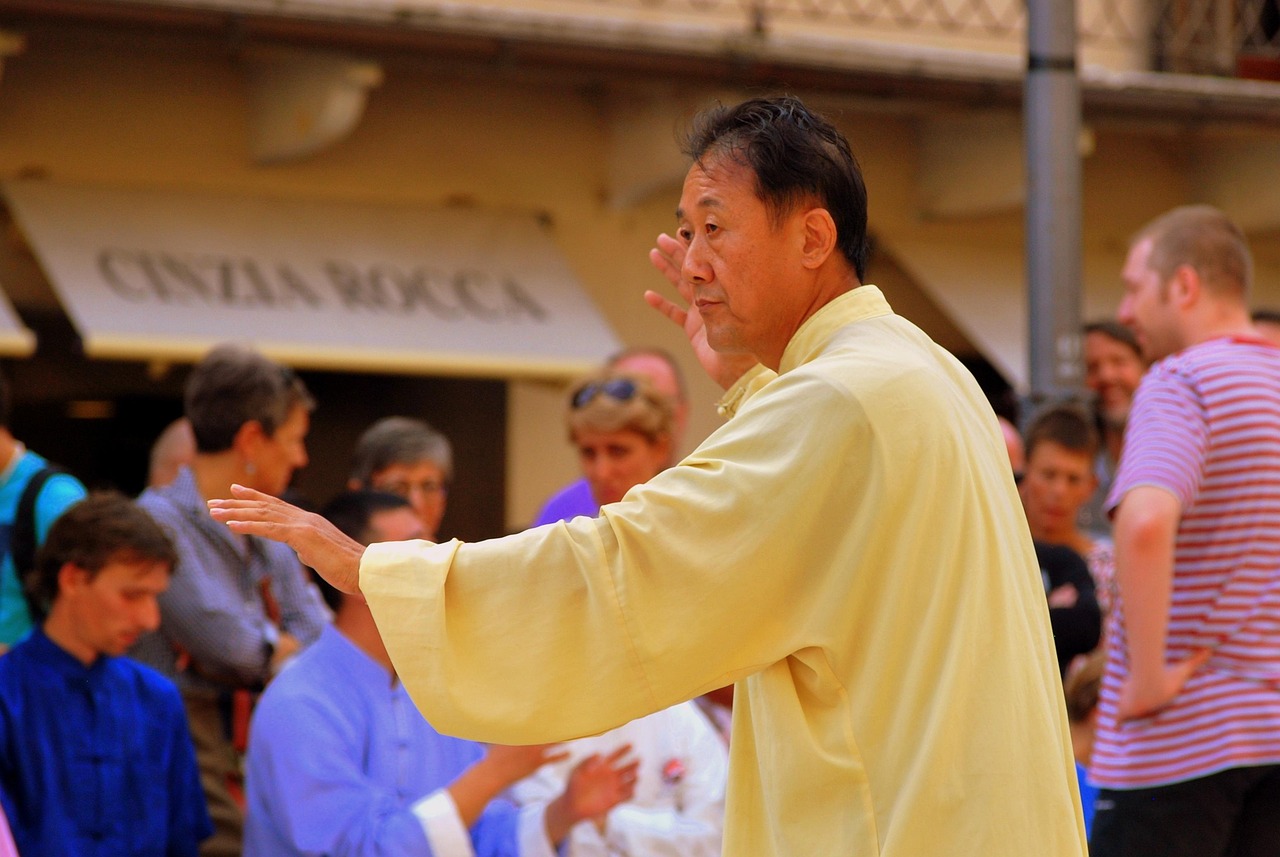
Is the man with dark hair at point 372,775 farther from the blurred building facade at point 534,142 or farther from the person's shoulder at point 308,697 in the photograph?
the blurred building facade at point 534,142

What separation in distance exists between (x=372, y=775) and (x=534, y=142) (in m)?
4.87

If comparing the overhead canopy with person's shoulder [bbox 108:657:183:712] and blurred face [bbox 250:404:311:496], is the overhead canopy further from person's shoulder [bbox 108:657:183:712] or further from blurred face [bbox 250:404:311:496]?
person's shoulder [bbox 108:657:183:712]

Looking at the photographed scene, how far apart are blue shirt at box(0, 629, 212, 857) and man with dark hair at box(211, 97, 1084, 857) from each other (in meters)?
2.27

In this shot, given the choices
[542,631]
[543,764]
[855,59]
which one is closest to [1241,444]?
[543,764]

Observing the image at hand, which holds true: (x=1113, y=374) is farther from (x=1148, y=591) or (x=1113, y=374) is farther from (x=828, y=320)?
(x=828, y=320)

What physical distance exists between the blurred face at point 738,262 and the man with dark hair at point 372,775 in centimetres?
195

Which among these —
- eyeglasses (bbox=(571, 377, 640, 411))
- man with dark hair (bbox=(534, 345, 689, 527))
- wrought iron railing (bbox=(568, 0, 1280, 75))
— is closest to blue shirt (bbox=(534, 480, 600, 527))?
man with dark hair (bbox=(534, 345, 689, 527))

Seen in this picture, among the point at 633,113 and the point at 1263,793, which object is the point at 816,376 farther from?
the point at 633,113

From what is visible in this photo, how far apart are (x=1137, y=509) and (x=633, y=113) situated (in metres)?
5.20

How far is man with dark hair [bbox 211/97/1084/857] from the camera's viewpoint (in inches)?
85.7

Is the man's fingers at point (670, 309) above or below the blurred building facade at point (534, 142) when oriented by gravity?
below

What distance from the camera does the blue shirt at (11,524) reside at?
15.5ft

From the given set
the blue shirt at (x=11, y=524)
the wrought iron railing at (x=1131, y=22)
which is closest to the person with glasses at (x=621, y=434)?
the blue shirt at (x=11, y=524)

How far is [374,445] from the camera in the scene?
5809 mm
